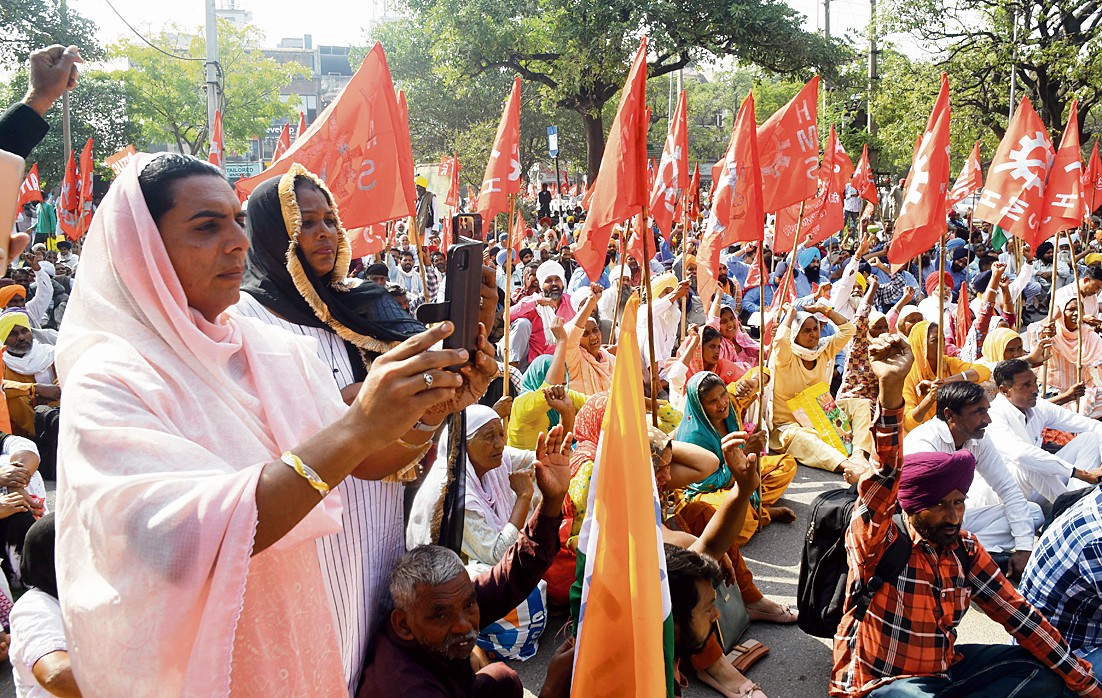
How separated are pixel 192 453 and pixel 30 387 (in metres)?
5.94

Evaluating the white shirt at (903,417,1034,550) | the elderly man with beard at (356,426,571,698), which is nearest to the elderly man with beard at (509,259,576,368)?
the white shirt at (903,417,1034,550)

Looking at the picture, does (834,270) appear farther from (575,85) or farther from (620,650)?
(620,650)

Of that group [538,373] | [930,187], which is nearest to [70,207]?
[538,373]

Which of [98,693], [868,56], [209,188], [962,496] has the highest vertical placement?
[868,56]

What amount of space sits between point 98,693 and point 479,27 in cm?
1947

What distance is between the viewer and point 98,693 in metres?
1.21

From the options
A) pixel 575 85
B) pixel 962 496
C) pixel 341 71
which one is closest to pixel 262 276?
pixel 962 496

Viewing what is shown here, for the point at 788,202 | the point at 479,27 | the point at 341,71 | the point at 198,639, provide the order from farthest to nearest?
1. the point at 341,71
2. the point at 479,27
3. the point at 788,202
4. the point at 198,639

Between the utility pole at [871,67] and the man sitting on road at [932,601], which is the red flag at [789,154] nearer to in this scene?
the man sitting on road at [932,601]

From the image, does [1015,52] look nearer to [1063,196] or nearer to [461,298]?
[1063,196]

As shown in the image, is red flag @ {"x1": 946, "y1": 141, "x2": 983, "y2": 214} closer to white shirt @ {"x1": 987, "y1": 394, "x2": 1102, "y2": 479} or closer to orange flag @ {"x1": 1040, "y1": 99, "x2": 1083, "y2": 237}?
orange flag @ {"x1": 1040, "y1": 99, "x2": 1083, "y2": 237}

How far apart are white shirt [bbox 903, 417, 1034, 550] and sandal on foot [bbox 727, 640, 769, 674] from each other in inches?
43.4

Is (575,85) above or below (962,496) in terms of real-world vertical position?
above

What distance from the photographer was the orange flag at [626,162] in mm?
4391
